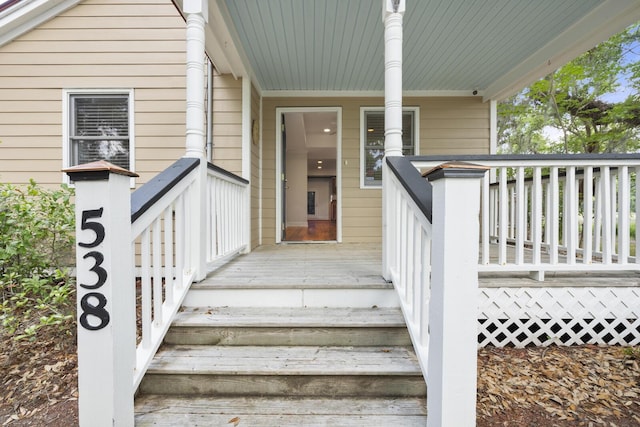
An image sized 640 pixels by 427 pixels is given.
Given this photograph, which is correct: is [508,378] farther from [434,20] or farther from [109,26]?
[109,26]

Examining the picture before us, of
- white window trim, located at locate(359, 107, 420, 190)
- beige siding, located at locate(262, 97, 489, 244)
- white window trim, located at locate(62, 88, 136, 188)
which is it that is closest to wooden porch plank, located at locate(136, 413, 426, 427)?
white window trim, located at locate(62, 88, 136, 188)

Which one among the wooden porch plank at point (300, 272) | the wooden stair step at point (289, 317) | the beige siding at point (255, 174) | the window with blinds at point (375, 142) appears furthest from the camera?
the window with blinds at point (375, 142)

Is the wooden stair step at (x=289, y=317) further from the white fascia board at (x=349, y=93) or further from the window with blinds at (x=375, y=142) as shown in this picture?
the white fascia board at (x=349, y=93)

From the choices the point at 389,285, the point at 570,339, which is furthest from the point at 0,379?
the point at 570,339

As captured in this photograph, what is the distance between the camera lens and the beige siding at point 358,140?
4645mm

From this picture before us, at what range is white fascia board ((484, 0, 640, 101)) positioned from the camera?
9.10 feet

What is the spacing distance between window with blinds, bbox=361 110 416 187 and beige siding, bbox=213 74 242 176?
77.8 inches

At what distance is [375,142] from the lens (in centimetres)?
478

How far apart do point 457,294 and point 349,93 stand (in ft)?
13.4

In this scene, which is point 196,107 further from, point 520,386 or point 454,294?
point 520,386

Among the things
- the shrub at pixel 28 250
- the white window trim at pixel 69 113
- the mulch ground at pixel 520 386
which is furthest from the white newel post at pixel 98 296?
the white window trim at pixel 69 113

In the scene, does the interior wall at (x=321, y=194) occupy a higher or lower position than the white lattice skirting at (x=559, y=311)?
higher

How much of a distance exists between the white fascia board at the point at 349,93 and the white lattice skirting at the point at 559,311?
11.4ft

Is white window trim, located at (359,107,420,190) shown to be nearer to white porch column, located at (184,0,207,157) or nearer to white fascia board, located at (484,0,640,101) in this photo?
white fascia board, located at (484,0,640,101)
